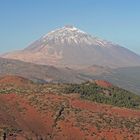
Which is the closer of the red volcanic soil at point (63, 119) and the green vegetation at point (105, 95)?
the red volcanic soil at point (63, 119)

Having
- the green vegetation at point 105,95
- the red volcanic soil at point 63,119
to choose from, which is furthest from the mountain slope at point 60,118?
the green vegetation at point 105,95

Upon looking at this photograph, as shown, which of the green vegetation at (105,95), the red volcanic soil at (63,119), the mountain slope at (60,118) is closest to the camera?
the mountain slope at (60,118)

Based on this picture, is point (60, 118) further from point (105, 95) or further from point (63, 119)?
point (105, 95)

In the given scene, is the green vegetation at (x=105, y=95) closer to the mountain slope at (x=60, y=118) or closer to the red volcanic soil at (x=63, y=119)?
the mountain slope at (x=60, y=118)

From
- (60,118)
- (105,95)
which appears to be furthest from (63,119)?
(105,95)

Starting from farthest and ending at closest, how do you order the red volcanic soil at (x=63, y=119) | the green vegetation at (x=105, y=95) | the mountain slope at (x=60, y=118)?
the green vegetation at (x=105, y=95), the red volcanic soil at (x=63, y=119), the mountain slope at (x=60, y=118)
